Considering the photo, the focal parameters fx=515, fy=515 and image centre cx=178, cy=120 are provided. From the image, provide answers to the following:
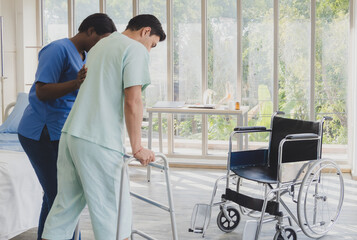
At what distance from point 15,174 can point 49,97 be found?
826 mm

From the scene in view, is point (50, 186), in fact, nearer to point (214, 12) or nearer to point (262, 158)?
point (262, 158)

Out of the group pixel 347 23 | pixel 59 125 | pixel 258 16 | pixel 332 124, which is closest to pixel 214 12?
pixel 258 16

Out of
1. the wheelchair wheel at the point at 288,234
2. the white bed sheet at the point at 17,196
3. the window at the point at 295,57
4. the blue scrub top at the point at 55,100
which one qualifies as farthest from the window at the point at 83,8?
the wheelchair wheel at the point at 288,234

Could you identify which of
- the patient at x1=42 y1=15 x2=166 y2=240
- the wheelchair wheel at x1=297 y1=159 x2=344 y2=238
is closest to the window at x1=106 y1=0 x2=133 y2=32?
the wheelchair wheel at x1=297 y1=159 x2=344 y2=238

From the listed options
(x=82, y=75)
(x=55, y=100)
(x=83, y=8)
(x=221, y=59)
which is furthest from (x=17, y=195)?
(x=83, y=8)

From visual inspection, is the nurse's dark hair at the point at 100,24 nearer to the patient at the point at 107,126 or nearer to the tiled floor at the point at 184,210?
the patient at the point at 107,126

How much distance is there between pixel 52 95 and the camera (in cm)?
238

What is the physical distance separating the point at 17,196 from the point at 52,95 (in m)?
0.90

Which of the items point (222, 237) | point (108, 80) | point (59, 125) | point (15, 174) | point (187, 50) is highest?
point (187, 50)

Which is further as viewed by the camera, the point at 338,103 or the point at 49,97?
the point at 338,103

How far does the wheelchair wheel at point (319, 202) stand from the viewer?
10.2ft

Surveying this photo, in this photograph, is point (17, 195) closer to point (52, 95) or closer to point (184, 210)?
point (52, 95)

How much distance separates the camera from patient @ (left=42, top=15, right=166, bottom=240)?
6.72 feet

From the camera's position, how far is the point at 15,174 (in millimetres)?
3006
